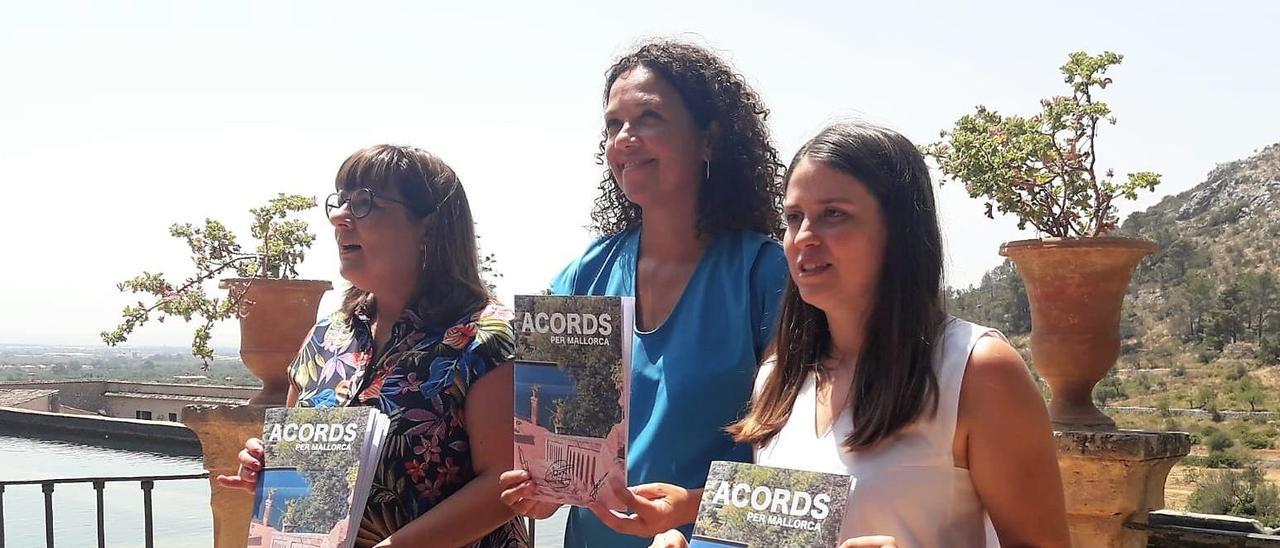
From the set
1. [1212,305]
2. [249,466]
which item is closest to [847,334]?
[249,466]

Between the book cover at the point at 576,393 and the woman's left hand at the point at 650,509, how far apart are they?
0.02 m

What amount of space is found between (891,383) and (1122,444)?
2.33 m

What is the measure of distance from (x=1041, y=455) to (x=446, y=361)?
106 centimetres

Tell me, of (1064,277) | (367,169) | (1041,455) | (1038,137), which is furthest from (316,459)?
(1038,137)

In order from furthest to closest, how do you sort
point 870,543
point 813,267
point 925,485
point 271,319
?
point 271,319 < point 813,267 < point 925,485 < point 870,543

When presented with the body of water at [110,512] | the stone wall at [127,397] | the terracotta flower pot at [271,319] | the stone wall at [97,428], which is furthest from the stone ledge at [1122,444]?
the stone wall at [127,397]

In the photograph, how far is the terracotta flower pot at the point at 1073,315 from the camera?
354 cm

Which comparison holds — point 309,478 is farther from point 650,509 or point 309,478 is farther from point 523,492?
point 650,509

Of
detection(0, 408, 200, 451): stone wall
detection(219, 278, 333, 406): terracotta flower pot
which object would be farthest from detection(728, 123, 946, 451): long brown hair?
detection(0, 408, 200, 451): stone wall

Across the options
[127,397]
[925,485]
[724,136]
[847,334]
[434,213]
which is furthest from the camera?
[127,397]

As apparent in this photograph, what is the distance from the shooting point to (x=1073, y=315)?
3615 millimetres

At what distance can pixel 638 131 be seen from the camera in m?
1.83

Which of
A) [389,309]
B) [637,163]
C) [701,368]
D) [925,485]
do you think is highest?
[637,163]

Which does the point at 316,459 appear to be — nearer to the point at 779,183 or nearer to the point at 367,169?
the point at 367,169
